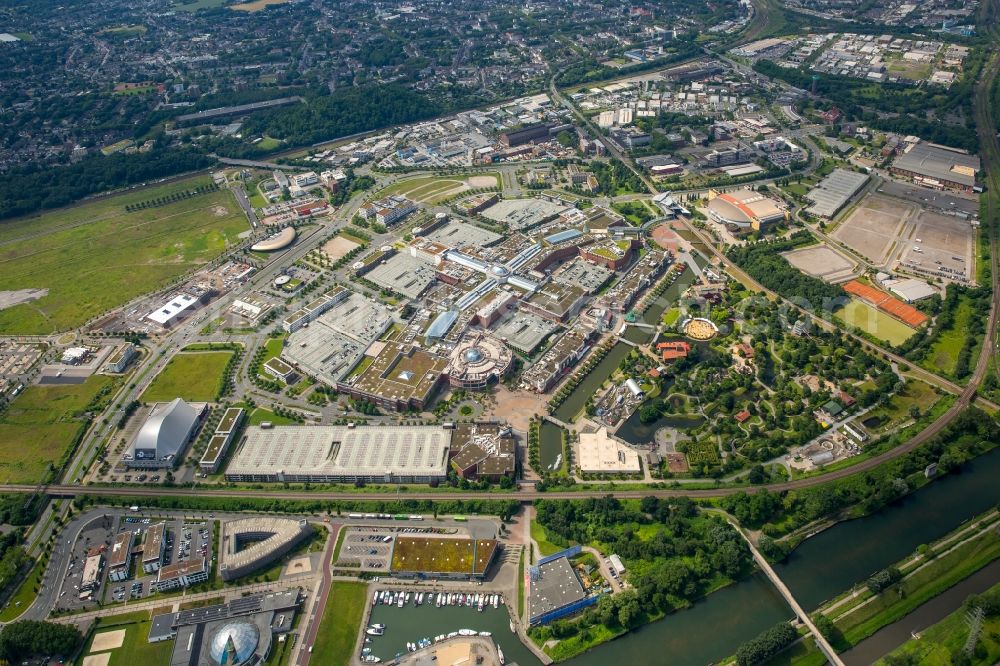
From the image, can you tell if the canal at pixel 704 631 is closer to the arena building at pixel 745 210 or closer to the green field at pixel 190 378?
the green field at pixel 190 378

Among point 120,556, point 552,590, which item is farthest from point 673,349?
point 120,556

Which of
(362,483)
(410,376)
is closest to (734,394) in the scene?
(410,376)

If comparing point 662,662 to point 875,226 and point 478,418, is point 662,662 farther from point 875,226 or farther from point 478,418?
point 875,226

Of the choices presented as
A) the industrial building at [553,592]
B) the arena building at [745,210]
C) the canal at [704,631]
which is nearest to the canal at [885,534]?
the canal at [704,631]

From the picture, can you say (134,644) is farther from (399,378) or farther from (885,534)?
(885,534)

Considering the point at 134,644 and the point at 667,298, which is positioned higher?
the point at 667,298

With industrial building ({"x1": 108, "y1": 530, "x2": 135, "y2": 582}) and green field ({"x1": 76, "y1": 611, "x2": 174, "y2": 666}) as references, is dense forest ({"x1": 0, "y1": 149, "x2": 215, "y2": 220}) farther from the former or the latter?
green field ({"x1": 76, "y1": 611, "x2": 174, "y2": 666})
